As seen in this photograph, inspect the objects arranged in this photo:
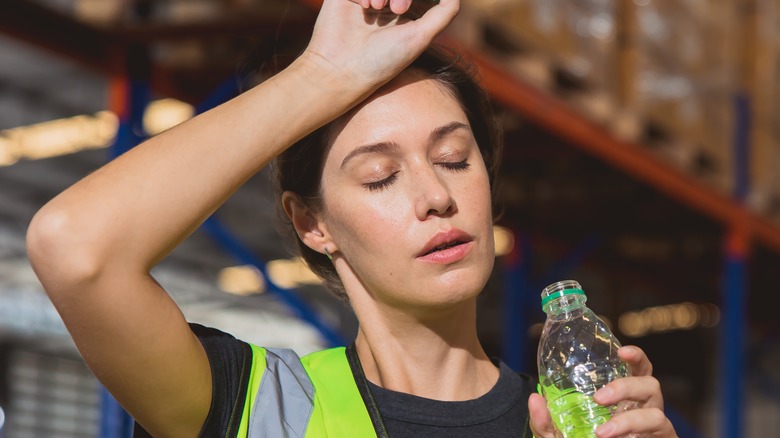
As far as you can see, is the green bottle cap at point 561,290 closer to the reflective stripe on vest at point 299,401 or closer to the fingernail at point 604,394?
the fingernail at point 604,394

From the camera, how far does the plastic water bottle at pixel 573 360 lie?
1.98 meters

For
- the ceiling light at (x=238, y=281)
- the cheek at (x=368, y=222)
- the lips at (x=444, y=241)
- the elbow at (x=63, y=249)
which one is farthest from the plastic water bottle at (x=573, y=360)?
the ceiling light at (x=238, y=281)

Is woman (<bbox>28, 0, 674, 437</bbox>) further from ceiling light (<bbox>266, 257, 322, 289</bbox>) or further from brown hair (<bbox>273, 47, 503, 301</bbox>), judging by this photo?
ceiling light (<bbox>266, 257, 322, 289</bbox>)

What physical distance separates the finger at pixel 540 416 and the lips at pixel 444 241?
37 cm

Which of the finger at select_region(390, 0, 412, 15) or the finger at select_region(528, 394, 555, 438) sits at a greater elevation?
the finger at select_region(390, 0, 412, 15)

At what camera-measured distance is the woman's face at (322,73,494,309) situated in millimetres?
2111

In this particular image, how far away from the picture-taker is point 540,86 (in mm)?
7164

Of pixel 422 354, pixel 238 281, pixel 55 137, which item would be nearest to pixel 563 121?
pixel 422 354

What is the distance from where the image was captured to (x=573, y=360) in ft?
7.39

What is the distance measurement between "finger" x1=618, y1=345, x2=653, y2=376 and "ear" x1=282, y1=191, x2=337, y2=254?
71cm

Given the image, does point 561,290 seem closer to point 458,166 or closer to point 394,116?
point 458,166

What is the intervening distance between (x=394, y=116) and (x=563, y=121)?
550 cm

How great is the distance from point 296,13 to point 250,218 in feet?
42.0

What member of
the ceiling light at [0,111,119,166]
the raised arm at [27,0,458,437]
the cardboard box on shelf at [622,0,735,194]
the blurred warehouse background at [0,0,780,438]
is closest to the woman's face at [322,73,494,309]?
the raised arm at [27,0,458,437]
